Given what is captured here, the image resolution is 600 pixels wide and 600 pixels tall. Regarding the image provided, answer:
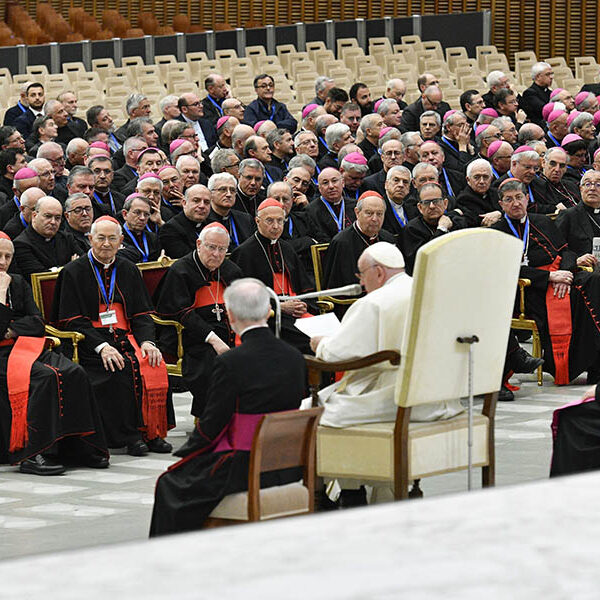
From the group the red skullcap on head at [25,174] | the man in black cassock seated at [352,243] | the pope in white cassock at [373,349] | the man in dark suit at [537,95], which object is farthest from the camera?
the man in dark suit at [537,95]

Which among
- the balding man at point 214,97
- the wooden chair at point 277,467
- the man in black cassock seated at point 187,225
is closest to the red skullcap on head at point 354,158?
the man in black cassock seated at point 187,225

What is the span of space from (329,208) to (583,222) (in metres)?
1.71

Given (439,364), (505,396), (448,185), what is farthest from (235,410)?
(448,185)

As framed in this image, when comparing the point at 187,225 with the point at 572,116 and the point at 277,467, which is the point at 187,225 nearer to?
the point at 277,467

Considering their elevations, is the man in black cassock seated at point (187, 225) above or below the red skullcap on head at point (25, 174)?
below

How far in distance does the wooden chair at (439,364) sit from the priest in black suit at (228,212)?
3.39 meters

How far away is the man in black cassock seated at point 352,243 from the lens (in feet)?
26.4

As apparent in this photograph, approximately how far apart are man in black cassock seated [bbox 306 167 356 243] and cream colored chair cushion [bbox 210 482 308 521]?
193 inches

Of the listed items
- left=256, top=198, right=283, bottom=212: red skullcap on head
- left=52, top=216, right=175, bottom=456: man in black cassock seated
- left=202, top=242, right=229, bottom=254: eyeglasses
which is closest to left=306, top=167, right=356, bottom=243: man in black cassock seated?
left=256, top=198, right=283, bottom=212: red skullcap on head

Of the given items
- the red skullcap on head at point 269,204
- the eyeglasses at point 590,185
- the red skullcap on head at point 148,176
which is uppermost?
the red skullcap on head at point 148,176

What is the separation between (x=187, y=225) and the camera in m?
8.14

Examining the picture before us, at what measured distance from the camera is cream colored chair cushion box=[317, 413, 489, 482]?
4762 mm

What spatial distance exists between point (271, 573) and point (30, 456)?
4.33 meters

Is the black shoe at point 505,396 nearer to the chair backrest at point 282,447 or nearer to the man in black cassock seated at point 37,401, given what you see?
the man in black cassock seated at point 37,401
